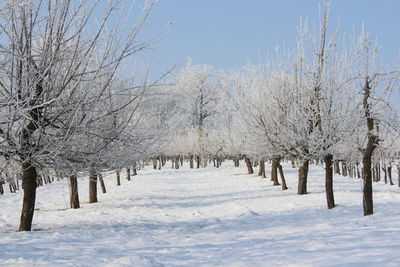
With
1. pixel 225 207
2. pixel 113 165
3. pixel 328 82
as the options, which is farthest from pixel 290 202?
pixel 113 165

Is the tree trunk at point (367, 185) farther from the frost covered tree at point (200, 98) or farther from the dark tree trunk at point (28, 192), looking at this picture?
the frost covered tree at point (200, 98)

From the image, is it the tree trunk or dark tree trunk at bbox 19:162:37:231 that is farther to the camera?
the tree trunk

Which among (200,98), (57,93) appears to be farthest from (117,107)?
(200,98)

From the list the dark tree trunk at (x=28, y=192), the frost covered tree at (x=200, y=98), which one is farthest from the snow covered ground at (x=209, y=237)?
the frost covered tree at (x=200, y=98)

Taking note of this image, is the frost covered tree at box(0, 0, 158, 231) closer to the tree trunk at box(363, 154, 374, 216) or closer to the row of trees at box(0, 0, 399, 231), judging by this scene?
the row of trees at box(0, 0, 399, 231)

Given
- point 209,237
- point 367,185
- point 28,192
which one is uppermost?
point 28,192

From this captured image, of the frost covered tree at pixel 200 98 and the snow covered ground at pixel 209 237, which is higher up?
the frost covered tree at pixel 200 98

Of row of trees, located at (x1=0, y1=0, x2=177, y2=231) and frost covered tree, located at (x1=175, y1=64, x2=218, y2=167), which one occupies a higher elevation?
frost covered tree, located at (x1=175, y1=64, x2=218, y2=167)

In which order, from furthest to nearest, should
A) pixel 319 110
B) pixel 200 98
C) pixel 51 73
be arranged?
pixel 200 98, pixel 319 110, pixel 51 73

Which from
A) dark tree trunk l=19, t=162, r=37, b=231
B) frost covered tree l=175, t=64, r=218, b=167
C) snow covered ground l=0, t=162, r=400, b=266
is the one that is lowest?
snow covered ground l=0, t=162, r=400, b=266

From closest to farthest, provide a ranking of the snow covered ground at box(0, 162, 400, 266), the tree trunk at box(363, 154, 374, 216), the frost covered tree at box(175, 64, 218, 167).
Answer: the snow covered ground at box(0, 162, 400, 266)
the tree trunk at box(363, 154, 374, 216)
the frost covered tree at box(175, 64, 218, 167)

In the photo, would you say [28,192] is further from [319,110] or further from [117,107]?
[319,110]

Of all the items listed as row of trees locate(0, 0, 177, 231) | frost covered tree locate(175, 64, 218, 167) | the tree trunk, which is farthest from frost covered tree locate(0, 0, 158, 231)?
frost covered tree locate(175, 64, 218, 167)

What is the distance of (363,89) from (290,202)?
5378mm
